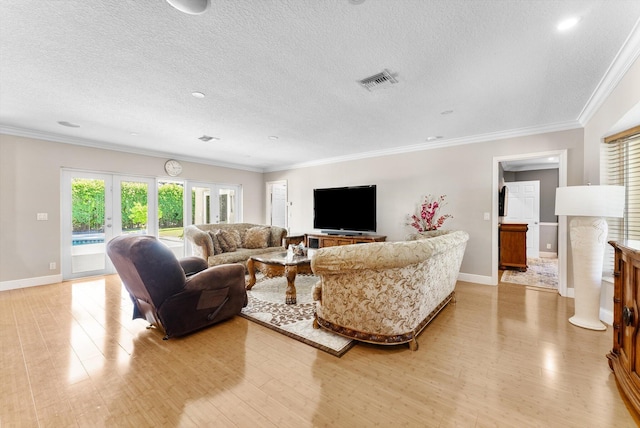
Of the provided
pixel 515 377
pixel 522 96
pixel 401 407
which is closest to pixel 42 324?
pixel 401 407

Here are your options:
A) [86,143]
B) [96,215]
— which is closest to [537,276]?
[96,215]

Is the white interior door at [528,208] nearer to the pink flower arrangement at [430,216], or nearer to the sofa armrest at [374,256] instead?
the pink flower arrangement at [430,216]

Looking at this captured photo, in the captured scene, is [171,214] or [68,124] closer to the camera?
[68,124]

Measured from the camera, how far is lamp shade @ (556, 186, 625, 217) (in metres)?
2.53

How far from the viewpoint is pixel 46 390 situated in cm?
180

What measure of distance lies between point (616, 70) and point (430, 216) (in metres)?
2.80

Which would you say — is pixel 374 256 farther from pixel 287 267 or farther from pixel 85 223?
pixel 85 223

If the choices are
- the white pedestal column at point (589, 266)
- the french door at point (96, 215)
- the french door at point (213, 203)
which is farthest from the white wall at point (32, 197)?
the white pedestal column at point (589, 266)

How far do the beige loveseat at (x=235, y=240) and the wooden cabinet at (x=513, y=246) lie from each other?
458 cm

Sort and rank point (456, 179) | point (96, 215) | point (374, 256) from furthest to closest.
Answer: point (96, 215), point (456, 179), point (374, 256)

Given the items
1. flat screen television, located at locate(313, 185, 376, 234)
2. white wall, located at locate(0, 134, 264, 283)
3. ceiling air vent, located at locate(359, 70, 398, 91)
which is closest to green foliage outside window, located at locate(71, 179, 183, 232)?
white wall, located at locate(0, 134, 264, 283)

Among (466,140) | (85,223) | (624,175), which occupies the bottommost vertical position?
(85,223)

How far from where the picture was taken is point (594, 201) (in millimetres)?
2592

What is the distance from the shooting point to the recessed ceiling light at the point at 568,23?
1.74 meters
